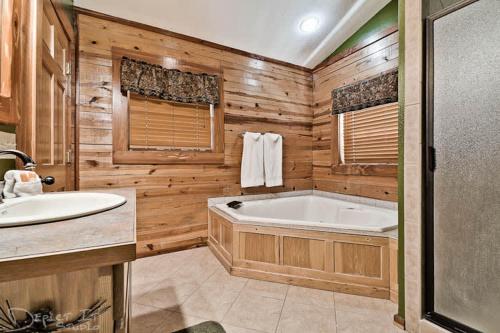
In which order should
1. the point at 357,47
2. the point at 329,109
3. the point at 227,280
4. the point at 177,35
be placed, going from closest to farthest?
the point at 227,280 < the point at 177,35 < the point at 357,47 < the point at 329,109

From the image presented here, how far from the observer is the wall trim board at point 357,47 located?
7.82 feet

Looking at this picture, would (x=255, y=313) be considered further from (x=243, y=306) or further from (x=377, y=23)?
(x=377, y=23)

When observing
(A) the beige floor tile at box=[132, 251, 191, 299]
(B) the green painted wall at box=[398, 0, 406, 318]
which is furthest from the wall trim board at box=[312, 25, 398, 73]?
(A) the beige floor tile at box=[132, 251, 191, 299]

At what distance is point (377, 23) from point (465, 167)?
6.93ft

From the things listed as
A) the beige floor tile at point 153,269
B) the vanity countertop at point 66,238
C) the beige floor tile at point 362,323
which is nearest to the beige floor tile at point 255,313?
the beige floor tile at point 362,323

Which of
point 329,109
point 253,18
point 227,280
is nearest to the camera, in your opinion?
point 227,280

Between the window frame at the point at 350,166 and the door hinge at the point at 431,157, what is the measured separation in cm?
116

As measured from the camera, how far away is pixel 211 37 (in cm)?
266

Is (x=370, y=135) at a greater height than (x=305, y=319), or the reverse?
(x=370, y=135)

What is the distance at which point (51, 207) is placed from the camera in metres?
0.99

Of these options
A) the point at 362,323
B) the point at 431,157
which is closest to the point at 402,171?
the point at 431,157

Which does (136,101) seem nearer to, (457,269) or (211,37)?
(211,37)

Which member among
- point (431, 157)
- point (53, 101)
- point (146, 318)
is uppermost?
point (53, 101)

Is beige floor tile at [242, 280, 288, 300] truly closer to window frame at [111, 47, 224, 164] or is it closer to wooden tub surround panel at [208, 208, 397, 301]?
wooden tub surround panel at [208, 208, 397, 301]
